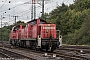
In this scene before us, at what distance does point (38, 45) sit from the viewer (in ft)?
75.7

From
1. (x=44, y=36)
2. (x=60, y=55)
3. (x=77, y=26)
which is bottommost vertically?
(x=60, y=55)

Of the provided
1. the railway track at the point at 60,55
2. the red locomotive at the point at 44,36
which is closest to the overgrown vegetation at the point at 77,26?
the red locomotive at the point at 44,36

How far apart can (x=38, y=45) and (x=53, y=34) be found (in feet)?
7.22

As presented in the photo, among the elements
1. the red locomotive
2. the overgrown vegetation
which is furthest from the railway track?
the overgrown vegetation

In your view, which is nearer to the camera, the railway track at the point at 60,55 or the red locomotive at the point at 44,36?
the railway track at the point at 60,55

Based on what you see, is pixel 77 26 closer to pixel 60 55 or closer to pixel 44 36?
pixel 44 36

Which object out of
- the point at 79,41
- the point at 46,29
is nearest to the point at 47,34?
the point at 46,29

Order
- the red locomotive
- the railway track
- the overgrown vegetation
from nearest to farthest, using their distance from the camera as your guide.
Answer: the railway track, the red locomotive, the overgrown vegetation

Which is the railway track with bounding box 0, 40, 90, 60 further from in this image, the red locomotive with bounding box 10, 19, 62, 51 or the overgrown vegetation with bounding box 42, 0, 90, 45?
the overgrown vegetation with bounding box 42, 0, 90, 45

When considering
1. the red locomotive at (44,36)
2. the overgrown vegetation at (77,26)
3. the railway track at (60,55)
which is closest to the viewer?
the railway track at (60,55)

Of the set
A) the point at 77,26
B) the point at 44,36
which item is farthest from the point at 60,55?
the point at 77,26

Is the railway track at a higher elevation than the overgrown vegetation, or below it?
below

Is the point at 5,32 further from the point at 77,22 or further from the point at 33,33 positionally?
the point at 33,33

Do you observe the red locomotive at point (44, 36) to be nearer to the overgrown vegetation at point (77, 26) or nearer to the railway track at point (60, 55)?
the railway track at point (60, 55)
